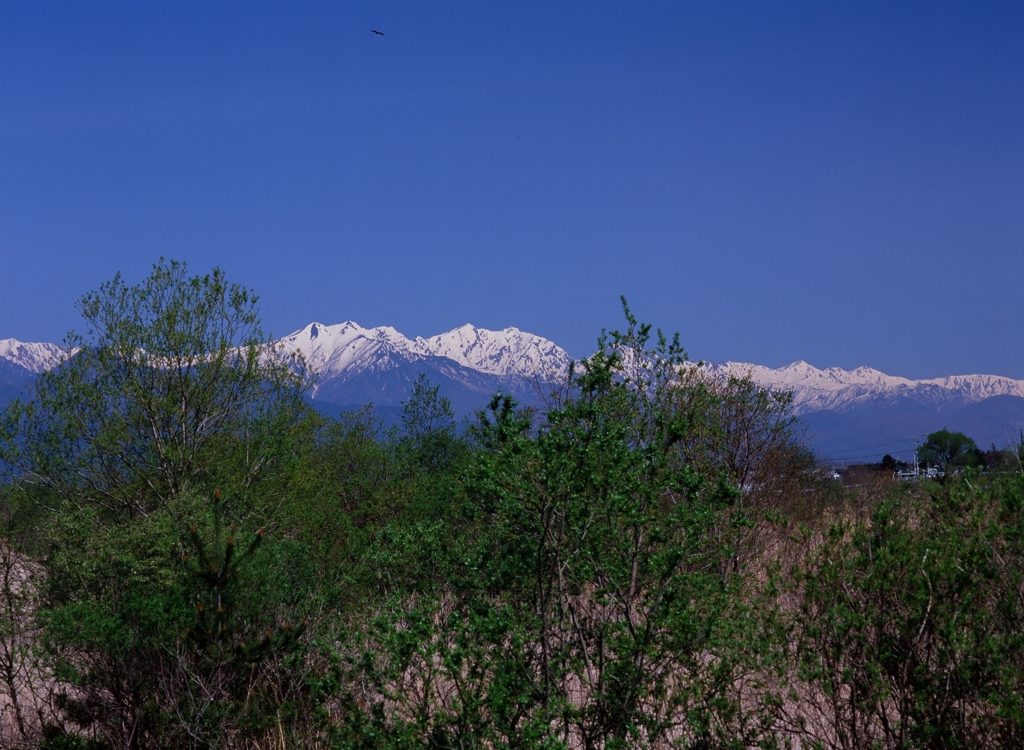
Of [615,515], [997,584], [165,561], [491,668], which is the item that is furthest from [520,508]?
[165,561]

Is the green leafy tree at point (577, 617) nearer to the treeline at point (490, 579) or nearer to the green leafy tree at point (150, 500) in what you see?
the treeline at point (490, 579)

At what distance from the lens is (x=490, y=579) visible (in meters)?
7.91

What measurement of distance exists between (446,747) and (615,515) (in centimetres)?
235

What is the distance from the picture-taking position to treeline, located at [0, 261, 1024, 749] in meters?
7.03

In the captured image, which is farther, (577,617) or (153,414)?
(153,414)

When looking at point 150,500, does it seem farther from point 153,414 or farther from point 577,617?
point 577,617

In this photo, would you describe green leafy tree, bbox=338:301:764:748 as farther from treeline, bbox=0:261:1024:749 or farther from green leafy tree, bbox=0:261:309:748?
green leafy tree, bbox=0:261:309:748

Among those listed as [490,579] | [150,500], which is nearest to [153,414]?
[150,500]

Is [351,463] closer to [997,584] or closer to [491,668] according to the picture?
[491,668]

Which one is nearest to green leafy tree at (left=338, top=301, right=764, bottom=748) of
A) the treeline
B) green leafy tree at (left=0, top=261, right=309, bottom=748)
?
the treeline

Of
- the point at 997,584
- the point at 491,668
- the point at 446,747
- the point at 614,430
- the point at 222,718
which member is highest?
the point at 614,430

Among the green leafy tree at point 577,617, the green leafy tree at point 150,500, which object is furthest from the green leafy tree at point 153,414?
the green leafy tree at point 577,617

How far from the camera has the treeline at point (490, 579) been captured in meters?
7.03

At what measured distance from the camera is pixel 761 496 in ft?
68.8
